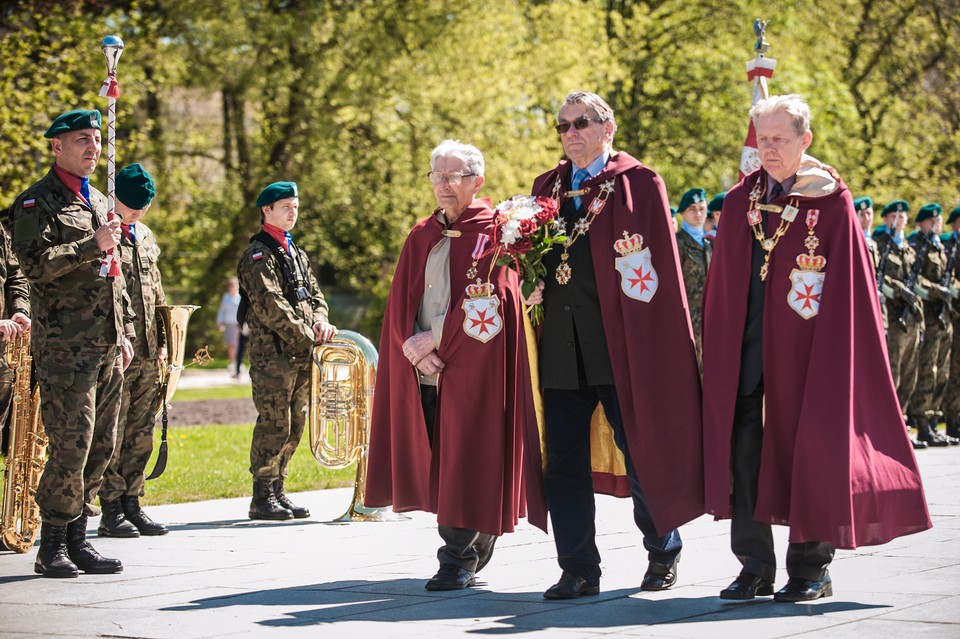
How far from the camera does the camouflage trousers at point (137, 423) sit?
30.2 feet

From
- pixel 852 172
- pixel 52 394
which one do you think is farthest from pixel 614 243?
pixel 852 172

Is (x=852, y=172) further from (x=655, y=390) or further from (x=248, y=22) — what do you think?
(x=655, y=390)

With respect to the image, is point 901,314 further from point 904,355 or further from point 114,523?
point 114,523

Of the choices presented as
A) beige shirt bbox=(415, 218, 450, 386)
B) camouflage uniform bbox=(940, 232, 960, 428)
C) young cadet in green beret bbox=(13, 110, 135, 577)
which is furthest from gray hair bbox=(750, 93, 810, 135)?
camouflage uniform bbox=(940, 232, 960, 428)

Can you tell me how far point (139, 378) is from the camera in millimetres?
9234

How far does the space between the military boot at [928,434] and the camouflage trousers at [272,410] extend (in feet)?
25.9

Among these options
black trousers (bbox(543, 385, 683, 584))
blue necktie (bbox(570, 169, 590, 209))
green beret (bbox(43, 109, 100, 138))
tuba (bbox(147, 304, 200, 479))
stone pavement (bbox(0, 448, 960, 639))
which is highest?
green beret (bbox(43, 109, 100, 138))

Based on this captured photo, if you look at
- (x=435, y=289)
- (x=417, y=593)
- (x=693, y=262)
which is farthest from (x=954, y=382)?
(x=417, y=593)

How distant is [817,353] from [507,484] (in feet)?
5.67

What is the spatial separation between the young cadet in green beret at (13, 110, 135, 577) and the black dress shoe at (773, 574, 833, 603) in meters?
3.46

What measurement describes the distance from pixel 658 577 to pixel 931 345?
9869mm

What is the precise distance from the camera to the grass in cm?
1147

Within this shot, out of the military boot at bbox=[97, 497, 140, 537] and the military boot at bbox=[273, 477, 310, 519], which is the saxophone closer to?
the military boot at bbox=[97, 497, 140, 537]

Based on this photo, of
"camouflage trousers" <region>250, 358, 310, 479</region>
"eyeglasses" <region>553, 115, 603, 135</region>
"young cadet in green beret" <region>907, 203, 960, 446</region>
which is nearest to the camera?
"eyeglasses" <region>553, 115, 603, 135</region>
